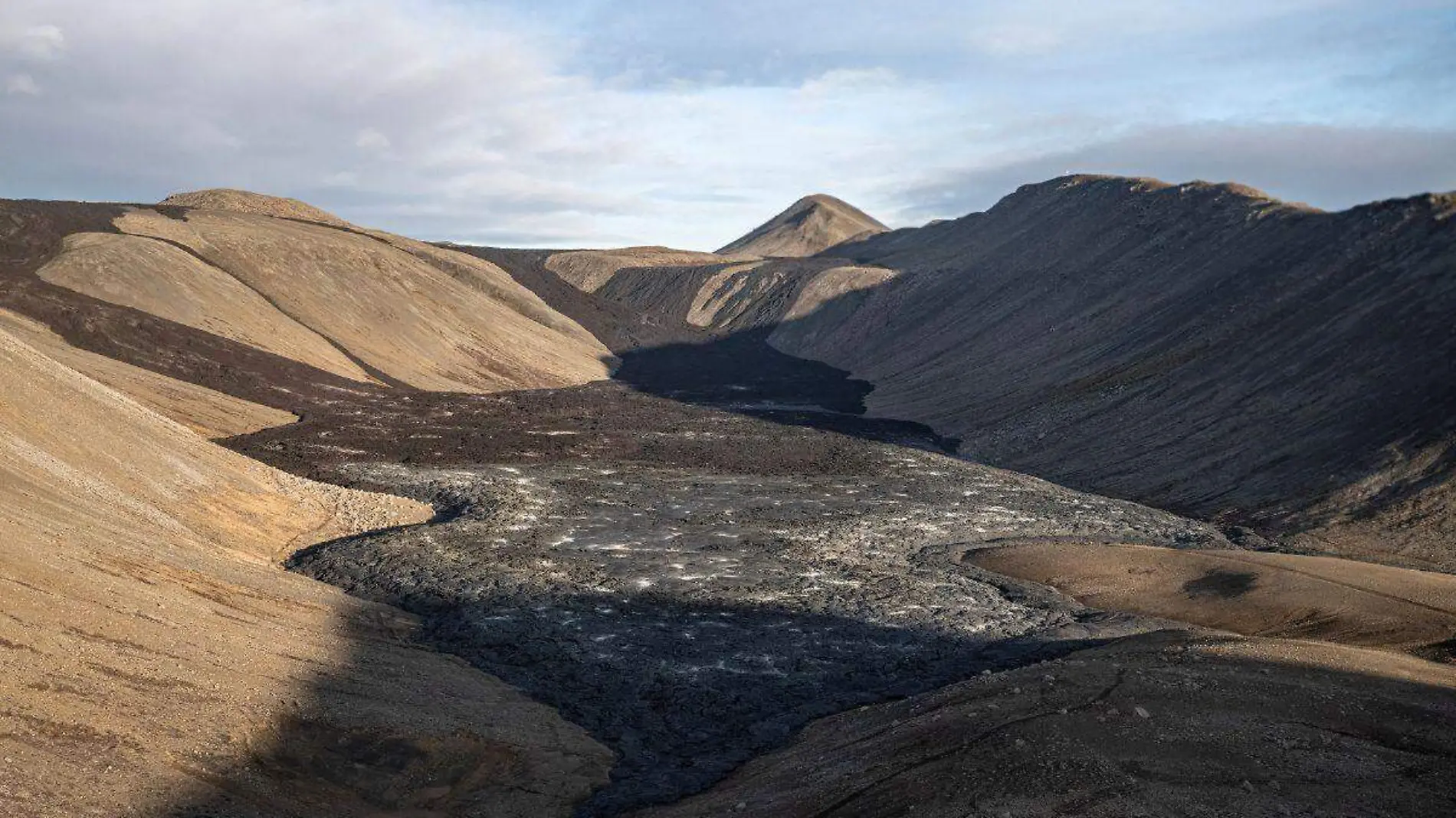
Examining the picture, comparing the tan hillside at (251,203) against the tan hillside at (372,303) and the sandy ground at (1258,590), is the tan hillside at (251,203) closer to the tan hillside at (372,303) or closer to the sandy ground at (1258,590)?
the tan hillside at (372,303)

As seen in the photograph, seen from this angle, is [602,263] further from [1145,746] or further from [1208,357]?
[1145,746]

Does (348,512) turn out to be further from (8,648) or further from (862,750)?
(862,750)

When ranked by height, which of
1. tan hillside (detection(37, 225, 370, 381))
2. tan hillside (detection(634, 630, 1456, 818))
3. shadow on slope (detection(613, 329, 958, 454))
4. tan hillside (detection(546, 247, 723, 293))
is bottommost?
tan hillside (detection(634, 630, 1456, 818))

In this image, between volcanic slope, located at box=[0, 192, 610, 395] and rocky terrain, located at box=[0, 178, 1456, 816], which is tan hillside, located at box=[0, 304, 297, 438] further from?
volcanic slope, located at box=[0, 192, 610, 395]

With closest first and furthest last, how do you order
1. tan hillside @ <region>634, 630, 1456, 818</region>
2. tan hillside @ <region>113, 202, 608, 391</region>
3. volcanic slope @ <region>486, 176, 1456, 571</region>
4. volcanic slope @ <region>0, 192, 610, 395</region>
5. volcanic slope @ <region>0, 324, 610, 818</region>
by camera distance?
tan hillside @ <region>634, 630, 1456, 818</region>
volcanic slope @ <region>0, 324, 610, 818</region>
volcanic slope @ <region>486, 176, 1456, 571</region>
volcanic slope @ <region>0, 192, 610, 395</region>
tan hillside @ <region>113, 202, 608, 391</region>

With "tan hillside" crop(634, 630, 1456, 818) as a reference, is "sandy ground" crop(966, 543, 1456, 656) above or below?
below

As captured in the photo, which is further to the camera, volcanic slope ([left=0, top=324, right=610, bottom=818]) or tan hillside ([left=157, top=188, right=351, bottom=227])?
tan hillside ([left=157, top=188, right=351, bottom=227])

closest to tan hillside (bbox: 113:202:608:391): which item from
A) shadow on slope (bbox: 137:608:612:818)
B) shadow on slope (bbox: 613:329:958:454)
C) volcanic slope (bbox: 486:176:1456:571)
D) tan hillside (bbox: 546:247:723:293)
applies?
shadow on slope (bbox: 613:329:958:454)

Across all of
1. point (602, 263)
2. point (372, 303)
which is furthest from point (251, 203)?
point (602, 263)
